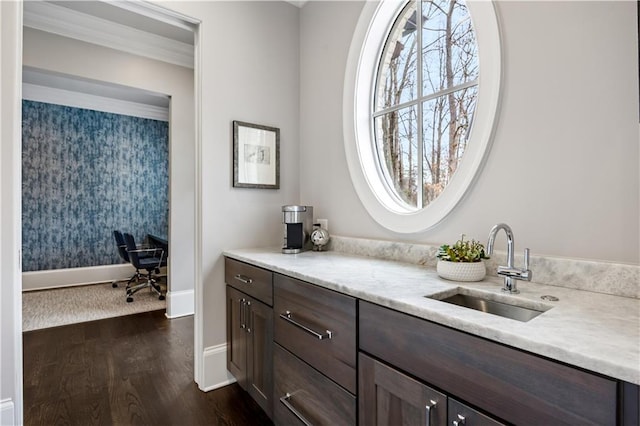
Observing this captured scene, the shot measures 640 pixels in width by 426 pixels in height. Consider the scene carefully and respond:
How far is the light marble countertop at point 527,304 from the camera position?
665mm

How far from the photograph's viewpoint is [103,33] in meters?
3.07

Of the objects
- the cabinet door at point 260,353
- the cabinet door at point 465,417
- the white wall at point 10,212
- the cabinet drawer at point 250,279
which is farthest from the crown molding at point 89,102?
the cabinet door at point 465,417

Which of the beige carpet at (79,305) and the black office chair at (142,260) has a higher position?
the black office chair at (142,260)

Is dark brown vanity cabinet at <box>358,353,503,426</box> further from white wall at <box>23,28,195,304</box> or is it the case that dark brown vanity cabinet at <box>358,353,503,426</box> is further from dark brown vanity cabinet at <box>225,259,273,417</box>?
white wall at <box>23,28,195,304</box>

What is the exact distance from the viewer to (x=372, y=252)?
1.93 metres

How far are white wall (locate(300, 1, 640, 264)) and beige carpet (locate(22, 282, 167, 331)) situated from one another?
373 centimetres

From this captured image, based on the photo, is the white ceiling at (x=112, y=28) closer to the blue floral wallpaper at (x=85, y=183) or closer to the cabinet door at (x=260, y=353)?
the blue floral wallpaper at (x=85, y=183)

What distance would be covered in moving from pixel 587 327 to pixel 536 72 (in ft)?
3.29

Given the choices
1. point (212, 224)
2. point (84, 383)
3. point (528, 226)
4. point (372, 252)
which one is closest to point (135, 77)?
point (212, 224)

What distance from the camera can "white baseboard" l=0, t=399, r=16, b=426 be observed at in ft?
5.07

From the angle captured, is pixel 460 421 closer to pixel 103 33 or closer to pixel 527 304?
pixel 527 304

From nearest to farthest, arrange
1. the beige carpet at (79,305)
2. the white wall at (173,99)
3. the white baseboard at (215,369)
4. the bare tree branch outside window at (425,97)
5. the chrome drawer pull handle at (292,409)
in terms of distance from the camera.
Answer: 1. the chrome drawer pull handle at (292,409)
2. the bare tree branch outside window at (425,97)
3. the white baseboard at (215,369)
4. the white wall at (173,99)
5. the beige carpet at (79,305)

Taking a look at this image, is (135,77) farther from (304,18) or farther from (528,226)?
(528,226)

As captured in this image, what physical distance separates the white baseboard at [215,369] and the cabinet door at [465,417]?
67.2 inches
